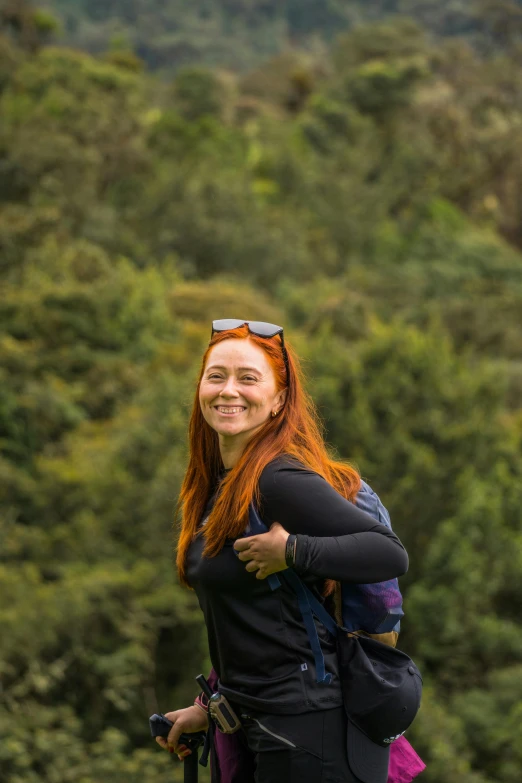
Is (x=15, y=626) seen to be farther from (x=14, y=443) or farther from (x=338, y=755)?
(x=338, y=755)

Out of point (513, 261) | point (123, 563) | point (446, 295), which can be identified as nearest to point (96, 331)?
point (123, 563)

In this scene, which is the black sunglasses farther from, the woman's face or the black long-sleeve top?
the black long-sleeve top

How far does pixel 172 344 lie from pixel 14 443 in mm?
4888

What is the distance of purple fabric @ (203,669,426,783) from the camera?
2.27 metres

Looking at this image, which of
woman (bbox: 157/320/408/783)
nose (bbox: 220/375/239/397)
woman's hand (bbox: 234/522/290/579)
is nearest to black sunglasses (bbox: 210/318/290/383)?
woman (bbox: 157/320/408/783)

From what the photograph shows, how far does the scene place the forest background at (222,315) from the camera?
483 inches

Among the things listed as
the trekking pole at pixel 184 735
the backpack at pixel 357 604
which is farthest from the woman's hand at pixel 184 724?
the backpack at pixel 357 604

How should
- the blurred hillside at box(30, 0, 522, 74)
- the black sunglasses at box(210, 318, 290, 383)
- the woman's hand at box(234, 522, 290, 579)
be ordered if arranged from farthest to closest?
the blurred hillside at box(30, 0, 522, 74) → the black sunglasses at box(210, 318, 290, 383) → the woman's hand at box(234, 522, 290, 579)

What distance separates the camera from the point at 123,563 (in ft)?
46.3

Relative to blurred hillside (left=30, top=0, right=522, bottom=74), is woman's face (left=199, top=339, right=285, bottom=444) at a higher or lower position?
lower

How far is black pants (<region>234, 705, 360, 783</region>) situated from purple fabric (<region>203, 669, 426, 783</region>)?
15cm

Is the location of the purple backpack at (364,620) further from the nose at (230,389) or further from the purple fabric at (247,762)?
the nose at (230,389)

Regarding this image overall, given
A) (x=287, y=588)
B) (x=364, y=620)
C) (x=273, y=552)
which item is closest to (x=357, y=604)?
(x=364, y=620)

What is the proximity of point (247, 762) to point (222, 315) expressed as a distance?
21.6 meters
